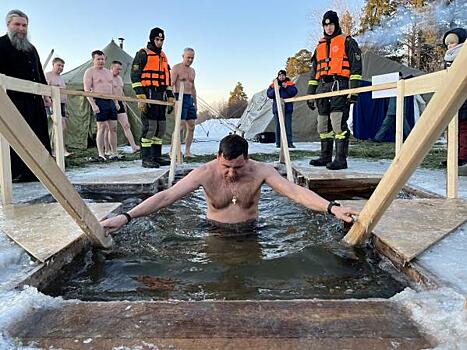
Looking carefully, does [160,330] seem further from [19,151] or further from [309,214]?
[309,214]

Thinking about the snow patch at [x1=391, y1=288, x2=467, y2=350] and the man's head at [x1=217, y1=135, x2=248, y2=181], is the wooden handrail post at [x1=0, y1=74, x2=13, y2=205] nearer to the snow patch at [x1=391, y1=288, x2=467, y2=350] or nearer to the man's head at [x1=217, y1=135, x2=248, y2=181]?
the man's head at [x1=217, y1=135, x2=248, y2=181]

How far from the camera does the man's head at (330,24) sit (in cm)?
543

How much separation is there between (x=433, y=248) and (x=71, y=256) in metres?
1.90

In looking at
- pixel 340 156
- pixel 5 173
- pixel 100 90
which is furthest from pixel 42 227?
pixel 100 90

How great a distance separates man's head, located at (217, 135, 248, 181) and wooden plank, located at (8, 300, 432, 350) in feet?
4.28

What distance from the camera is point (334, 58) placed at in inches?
218

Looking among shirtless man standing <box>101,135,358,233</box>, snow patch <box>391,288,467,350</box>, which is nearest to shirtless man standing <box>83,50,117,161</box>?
shirtless man standing <box>101,135,358,233</box>

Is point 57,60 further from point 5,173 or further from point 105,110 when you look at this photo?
point 5,173

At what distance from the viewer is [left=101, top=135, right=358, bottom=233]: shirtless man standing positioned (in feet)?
8.94

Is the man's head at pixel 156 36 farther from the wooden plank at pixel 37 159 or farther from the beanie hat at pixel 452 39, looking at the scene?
the wooden plank at pixel 37 159

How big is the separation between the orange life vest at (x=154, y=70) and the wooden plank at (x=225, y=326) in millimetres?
5271


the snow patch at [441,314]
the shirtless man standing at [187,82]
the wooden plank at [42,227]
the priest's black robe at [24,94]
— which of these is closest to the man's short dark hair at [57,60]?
the shirtless man standing at [187,82]

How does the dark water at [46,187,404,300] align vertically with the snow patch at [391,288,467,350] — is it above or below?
below

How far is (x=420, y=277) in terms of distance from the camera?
1.92 m
